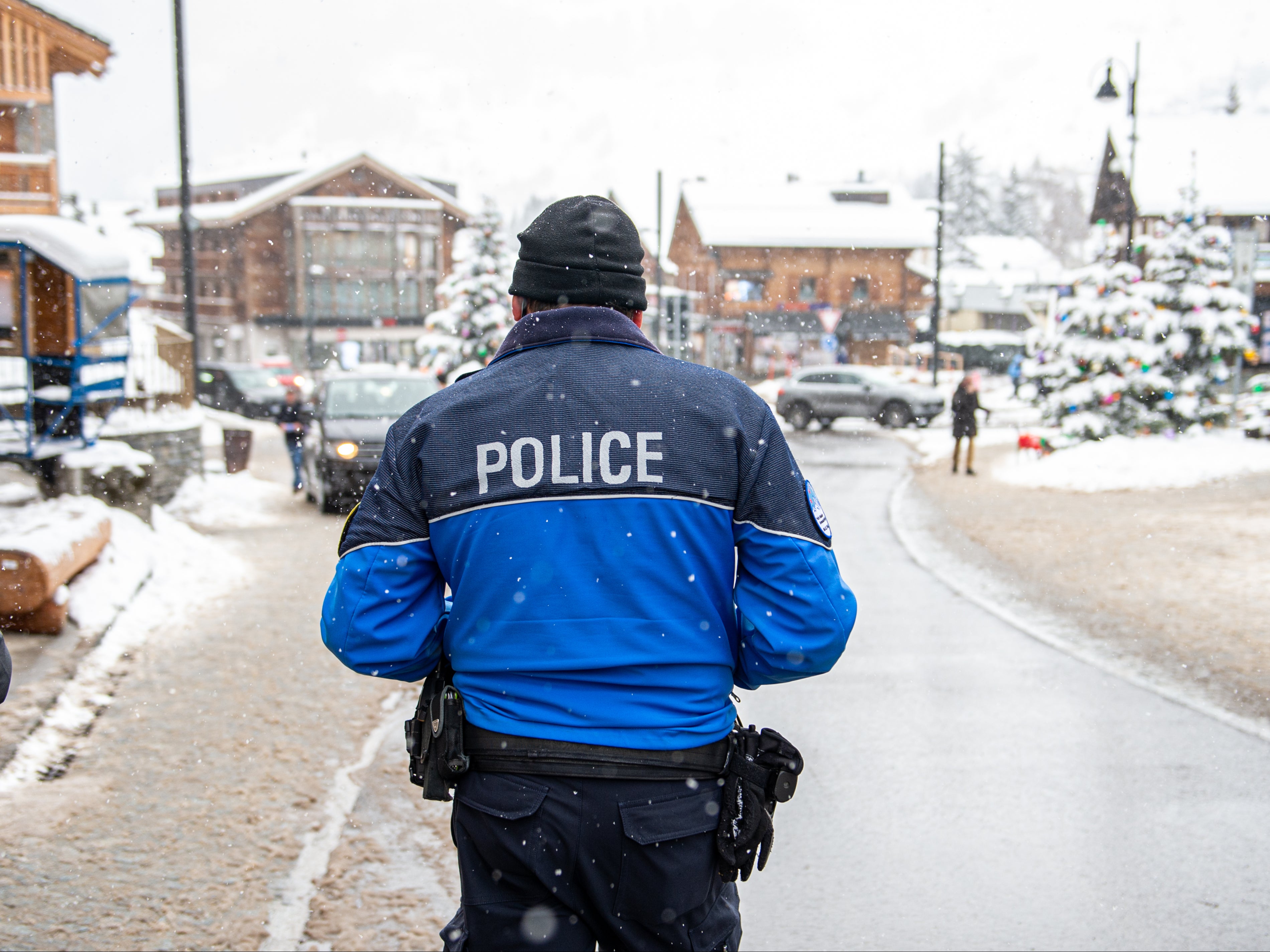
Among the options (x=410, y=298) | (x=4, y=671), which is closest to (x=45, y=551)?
(x=4, y=671)

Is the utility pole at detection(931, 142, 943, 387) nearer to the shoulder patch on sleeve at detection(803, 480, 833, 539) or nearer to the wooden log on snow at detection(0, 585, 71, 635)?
the wooden log on snow at detection(0, 585, 71, 635)

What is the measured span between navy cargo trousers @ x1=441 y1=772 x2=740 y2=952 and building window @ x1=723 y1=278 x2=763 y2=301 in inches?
2193

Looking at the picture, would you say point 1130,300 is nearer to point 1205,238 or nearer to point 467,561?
point 1205,238

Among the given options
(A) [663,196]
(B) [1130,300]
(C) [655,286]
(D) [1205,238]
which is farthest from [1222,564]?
(C) [655,286]

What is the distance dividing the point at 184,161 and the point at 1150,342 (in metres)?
18.4

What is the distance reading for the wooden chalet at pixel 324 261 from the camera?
193 feet

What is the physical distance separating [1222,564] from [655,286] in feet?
145

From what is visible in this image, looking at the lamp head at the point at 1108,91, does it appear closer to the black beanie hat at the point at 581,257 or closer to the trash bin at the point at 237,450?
the trash bin at the point at 237,450

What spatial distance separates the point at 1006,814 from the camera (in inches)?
195

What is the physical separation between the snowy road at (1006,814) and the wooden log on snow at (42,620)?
4.57 meters

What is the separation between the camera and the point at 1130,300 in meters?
22.9

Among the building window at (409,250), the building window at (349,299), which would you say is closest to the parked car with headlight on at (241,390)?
the building window at (349,299)

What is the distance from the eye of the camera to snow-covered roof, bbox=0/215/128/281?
37.9ft

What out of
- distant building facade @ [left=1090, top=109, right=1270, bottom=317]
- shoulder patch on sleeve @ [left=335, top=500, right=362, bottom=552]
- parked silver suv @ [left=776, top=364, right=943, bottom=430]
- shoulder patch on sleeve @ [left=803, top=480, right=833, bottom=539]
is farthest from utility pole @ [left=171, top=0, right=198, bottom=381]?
distant building facade @ [left=1090, top=109, right=1270, bottom=317]
